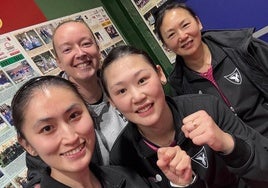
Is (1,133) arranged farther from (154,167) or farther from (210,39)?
(210,39)

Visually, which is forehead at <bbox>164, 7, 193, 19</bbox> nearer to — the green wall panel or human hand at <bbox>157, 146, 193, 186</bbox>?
the green wall panel

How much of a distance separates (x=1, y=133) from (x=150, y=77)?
96cm

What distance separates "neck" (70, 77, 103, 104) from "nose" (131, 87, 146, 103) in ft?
1.49

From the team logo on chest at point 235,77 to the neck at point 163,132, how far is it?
613mm

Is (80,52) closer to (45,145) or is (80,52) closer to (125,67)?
(125,67)

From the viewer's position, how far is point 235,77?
165 cm

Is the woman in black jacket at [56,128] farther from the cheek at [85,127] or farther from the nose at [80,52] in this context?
the nose at [80,52]

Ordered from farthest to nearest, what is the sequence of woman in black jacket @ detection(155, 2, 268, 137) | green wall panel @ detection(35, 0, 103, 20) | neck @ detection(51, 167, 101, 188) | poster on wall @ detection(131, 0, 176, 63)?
poster on wall @ detection(131, 0, 176, 63) < green wall panel @ detection(35, 0, 103, 20) < woman in black jacket @ detection(155, 2, 268, 137) < neck @ detection(51, 167, 101, 188)

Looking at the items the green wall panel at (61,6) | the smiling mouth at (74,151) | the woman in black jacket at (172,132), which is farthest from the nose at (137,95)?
the green wall panel at (61,6)

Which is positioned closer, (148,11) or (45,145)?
(45,145)

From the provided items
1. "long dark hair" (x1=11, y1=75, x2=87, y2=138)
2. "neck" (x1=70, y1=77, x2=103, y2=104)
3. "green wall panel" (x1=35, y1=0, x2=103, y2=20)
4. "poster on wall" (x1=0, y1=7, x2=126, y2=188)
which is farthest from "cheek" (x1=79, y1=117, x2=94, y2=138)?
"green wall panel" (x1=35, y1=0, x2=103, y2=20)

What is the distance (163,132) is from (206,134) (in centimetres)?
30

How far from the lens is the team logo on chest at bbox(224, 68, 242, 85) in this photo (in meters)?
1.64

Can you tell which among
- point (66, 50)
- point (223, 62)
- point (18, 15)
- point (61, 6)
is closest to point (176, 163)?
point (66, 50)
